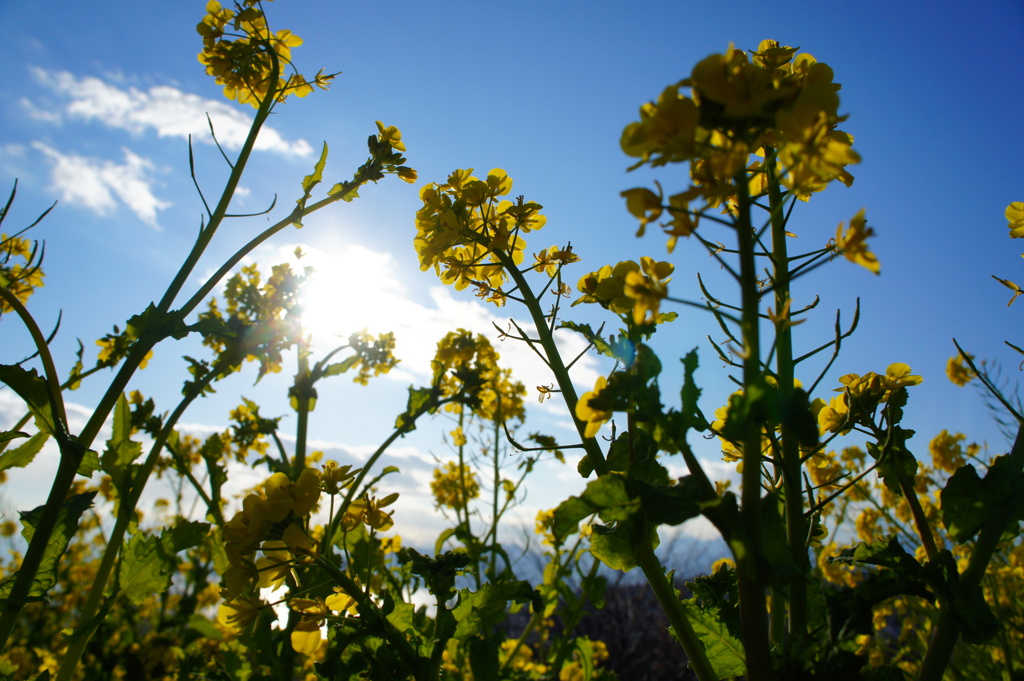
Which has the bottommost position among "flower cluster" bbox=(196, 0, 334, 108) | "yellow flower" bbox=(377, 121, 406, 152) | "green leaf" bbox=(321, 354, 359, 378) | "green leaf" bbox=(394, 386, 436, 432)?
"green leaf" bbox=(394, 386, 436, 432)

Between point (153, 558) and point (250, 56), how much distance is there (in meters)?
1.83

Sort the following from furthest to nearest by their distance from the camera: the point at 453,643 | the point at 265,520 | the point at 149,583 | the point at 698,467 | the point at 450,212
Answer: the point at 149,583 < the point at 453,643 < the point at 450,212 < the point at 265,520 < the point at 698,467

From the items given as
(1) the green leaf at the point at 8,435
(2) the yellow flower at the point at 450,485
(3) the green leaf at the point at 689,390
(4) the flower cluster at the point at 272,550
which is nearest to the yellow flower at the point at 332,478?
(4) the flower cluster at the point at 272,550

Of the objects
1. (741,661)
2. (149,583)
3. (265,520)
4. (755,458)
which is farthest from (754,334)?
(149,583)

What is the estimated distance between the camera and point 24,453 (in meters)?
1.81

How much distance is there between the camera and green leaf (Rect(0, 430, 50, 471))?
1.77m

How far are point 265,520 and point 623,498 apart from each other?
675 millimetres

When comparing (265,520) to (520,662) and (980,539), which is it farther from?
(520,662)

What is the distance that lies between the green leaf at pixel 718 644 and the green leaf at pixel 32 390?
1.76m

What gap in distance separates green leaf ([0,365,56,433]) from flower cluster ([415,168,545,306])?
3.81ft

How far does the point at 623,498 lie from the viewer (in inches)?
31.5

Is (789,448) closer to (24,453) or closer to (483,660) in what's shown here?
(483,660)

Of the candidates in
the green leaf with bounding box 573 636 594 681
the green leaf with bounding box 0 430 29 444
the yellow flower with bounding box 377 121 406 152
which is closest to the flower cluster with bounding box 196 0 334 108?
the yellow flower with bounding box 377 121 406 152

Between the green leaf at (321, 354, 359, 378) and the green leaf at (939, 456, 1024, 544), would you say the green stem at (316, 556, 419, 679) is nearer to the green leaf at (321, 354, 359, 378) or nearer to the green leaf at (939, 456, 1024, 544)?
the green leaf at (939, 456, 1024, 544)
